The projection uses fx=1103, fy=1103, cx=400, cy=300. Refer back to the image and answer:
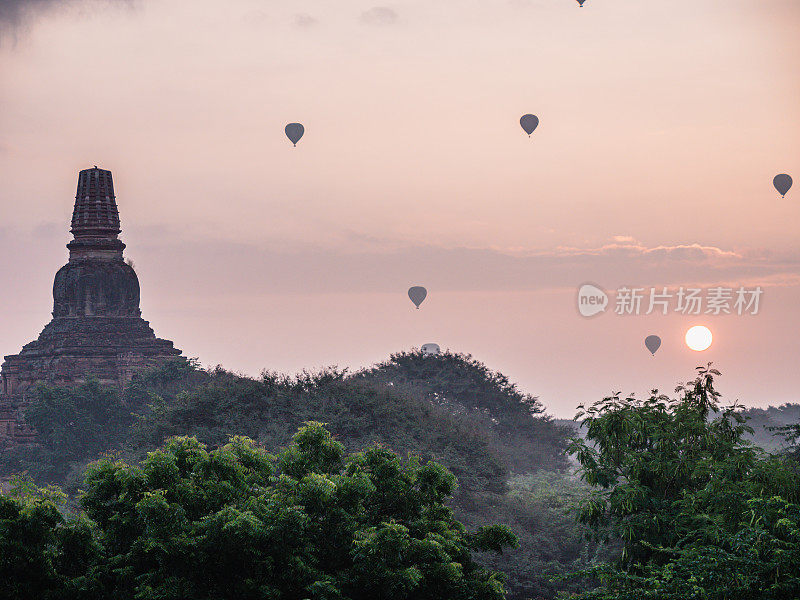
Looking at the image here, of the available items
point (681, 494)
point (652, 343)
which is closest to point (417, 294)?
point (652, 343)

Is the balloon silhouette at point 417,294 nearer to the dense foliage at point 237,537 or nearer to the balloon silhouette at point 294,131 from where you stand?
the balloon silhouette at point 294,131

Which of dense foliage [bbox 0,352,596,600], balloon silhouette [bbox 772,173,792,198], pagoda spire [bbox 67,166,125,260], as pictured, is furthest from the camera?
pagoda spire [bbox 67,166,125,260]

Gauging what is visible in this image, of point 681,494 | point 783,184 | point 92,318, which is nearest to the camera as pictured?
point 681,494

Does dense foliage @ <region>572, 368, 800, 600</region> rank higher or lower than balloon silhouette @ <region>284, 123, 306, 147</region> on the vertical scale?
lower

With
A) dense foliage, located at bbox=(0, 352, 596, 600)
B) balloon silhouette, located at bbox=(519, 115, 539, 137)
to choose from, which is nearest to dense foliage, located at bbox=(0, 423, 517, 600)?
dense foliage, located at bbox=(0, 352, 596, 600)

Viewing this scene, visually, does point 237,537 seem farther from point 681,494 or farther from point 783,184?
point 783,184

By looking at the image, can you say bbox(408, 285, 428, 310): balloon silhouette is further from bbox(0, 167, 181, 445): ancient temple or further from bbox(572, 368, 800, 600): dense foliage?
bbox(572, 368, 800, 600): dense foliage

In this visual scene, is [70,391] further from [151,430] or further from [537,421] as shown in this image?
[537,421]
